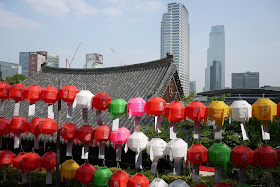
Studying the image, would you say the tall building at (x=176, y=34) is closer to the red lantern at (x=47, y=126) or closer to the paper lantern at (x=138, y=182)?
the red lantern at (x=47, y=126)

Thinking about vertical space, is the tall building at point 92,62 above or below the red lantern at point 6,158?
above

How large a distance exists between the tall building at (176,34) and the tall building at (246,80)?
46.2 meters

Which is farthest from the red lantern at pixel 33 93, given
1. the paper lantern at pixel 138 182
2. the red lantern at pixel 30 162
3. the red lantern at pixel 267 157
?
the red lantern at pixel 267 157

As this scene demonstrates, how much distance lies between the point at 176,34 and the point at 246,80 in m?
62.9

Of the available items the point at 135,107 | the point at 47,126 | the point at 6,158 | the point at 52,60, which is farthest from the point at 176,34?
the point at 135,107

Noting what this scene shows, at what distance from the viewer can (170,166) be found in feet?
32.0

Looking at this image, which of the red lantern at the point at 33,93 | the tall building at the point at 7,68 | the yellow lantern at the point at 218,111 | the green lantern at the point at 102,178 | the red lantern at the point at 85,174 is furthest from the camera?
the tall building at the point at 7,68

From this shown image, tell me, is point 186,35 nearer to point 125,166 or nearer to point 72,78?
point 72,78

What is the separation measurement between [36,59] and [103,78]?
7959 cm

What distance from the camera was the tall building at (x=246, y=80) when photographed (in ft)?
497

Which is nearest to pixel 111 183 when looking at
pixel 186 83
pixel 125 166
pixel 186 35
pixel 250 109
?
pixel 250 109

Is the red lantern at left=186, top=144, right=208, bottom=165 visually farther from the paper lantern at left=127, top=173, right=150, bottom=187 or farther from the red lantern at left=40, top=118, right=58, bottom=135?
the red lantern at left=40, top=118, right=58, bottom=135

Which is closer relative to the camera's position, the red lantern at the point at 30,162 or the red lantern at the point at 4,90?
the red lantern at the point at 30,162

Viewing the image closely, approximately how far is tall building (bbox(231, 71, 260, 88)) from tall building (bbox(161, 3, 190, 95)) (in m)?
46.2
